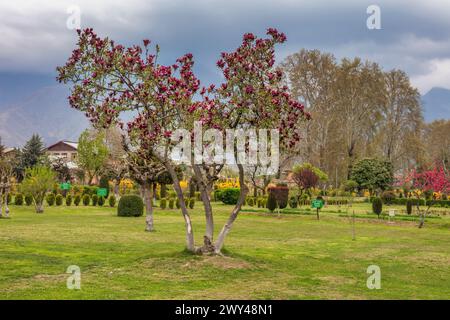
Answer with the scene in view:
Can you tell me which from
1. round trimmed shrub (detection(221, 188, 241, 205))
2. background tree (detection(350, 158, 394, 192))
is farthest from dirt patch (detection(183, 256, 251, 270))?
background tree (detection(350, 158, 394, 192))

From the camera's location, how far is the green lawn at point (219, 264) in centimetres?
1058

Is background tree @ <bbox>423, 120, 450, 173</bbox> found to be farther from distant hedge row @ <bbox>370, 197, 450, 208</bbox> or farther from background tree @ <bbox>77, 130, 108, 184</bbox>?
background tree @ <bbox>77, 130, 108, 184</bbox>

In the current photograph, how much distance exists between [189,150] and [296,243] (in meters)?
8.44

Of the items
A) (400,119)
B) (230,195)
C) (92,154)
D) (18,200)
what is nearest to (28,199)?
(18,200)

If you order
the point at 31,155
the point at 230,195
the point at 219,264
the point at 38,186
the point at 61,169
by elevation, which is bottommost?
the point at 219,264

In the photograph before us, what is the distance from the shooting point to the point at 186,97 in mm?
13430

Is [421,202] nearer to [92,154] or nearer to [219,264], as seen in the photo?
[92,154]

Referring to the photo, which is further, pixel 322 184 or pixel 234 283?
pixel 322 184

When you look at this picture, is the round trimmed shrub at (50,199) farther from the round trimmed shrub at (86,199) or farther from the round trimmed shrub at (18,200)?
the round trimmed shrub at (86,199)

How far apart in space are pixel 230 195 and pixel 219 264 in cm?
3464

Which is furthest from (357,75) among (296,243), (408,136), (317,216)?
(296,243)

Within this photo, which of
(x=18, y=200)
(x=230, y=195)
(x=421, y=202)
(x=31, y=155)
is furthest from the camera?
(x=31, y=155)

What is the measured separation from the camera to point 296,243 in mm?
20250

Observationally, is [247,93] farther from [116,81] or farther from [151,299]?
[151,299]
